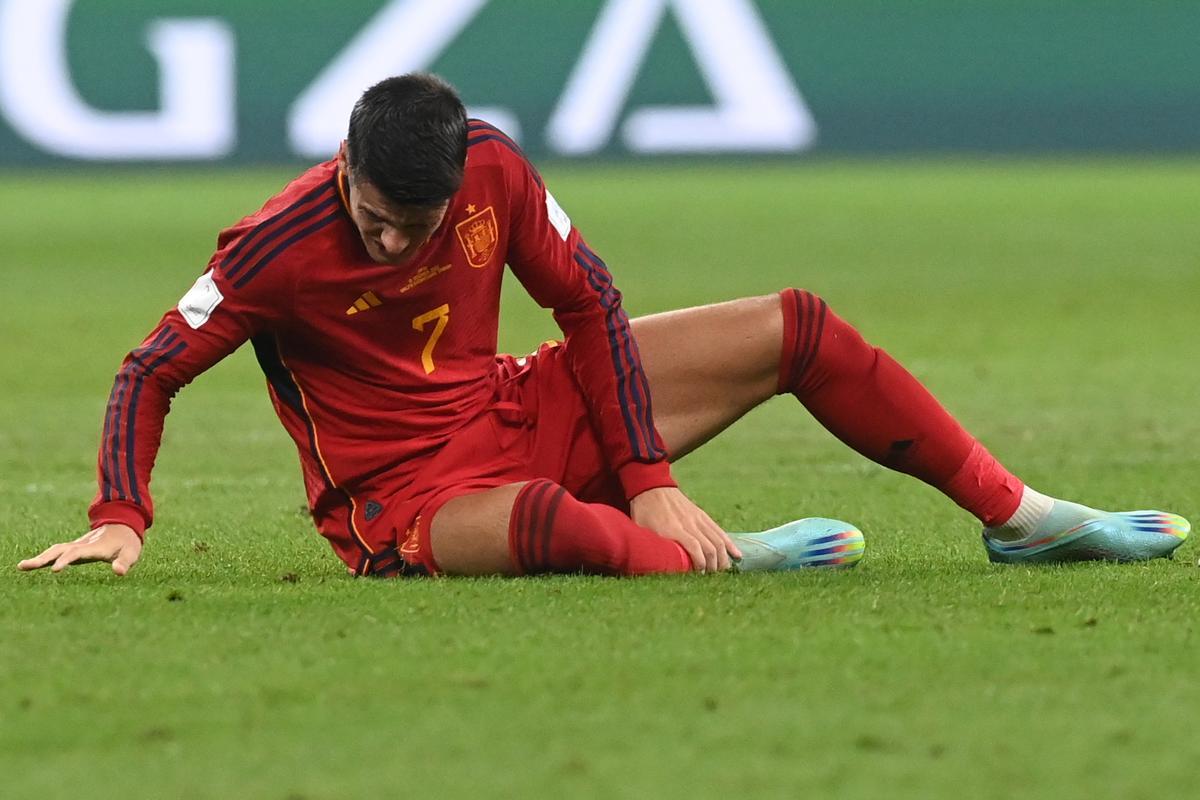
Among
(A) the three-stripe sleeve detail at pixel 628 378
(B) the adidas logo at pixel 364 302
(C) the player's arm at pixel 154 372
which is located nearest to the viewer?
(C) the player's arm at pixel 154 372

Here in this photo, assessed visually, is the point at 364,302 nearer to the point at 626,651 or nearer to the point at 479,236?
the point at 479,236

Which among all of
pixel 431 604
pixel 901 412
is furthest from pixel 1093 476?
pixel 431 604

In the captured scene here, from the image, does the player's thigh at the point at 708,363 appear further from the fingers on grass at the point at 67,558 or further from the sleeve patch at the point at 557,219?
the fingers on grass at the point at 67,558

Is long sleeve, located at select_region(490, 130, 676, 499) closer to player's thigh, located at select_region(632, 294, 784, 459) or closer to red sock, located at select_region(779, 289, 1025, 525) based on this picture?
player's thigh, located at select_region(632, 294, 784, 459)

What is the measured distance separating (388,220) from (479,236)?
332 mm

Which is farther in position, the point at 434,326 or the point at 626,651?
the point at 434,326

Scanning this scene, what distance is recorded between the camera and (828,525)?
342cm

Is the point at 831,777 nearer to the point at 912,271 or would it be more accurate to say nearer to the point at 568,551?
the point at 568,551

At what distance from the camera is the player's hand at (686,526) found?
10.7 feet

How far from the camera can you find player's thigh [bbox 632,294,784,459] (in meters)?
3.42

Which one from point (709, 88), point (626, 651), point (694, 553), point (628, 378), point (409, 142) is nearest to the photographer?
point (626, 651)

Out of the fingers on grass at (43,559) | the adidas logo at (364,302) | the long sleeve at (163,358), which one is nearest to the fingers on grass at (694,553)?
the adidas logo at (364,302)

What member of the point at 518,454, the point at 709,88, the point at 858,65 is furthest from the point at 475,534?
the point at 858,65

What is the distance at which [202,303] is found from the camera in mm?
3148
